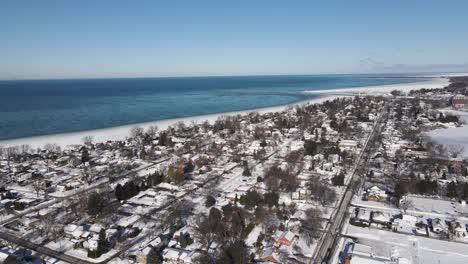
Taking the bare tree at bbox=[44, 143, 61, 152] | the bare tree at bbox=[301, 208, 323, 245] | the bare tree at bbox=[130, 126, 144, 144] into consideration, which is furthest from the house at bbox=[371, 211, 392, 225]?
the bare tree at bbox=[44, 143, 61, 152]

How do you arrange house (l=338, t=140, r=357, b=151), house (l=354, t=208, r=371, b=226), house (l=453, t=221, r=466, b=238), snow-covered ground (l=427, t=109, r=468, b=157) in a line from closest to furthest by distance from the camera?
house (l=453, t=221, r=466, b=238), house (l=354, t=208, r=371, b=226), house (l=338, t=140, r=357, b=151), snow-covered ground (l=427, t=109, r=468, b=157)

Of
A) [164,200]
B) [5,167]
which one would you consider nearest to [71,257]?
[164,200]

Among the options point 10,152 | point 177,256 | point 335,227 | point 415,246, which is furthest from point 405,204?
point 10,152

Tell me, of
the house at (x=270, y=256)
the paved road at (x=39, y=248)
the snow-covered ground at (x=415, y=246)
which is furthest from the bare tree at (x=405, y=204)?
the paved road at (x=39, y=248)

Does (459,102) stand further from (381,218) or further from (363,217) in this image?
(363,217)

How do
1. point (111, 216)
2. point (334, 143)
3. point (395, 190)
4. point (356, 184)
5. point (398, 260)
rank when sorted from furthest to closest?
point (334, 143)
point (356, 184)
point (395, 190)
point (111, 216)
point (398, 260)

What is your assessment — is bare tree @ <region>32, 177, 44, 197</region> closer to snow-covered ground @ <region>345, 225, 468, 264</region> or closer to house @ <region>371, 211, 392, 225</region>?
snow-covered ground @ <region>345, 225, 468, 264</region>

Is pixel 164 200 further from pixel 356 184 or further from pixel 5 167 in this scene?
pixel 5 167

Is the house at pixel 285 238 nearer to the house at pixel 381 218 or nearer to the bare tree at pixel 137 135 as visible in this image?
the house at pixel 381 218
